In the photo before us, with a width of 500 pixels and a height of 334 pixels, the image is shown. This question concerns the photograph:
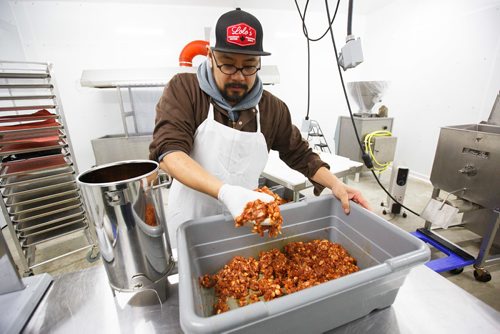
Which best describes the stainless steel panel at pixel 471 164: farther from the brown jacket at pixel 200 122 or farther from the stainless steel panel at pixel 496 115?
the brown jacket at pixel 200 122

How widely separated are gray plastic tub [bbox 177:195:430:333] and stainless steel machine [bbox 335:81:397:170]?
3130mm

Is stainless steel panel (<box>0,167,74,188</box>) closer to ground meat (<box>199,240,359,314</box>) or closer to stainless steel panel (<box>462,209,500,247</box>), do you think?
ground meat (<box>199,240,359,314</box>)

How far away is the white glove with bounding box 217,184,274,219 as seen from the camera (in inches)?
27.1

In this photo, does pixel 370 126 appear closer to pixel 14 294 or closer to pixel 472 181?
pixel 472 181

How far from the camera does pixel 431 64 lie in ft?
11.5

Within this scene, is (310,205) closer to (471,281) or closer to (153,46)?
(471,281)

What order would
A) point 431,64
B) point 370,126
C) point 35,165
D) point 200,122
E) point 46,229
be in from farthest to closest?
1. point 370,126
2. point 431,64
3. point 46,229
4. point 35,165
5. point 200,122

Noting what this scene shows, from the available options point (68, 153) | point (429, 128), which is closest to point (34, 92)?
point (68, 153)

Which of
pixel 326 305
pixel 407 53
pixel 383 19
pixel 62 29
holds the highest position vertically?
→ pixel 383 19

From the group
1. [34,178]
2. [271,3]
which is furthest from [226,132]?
[271,3]

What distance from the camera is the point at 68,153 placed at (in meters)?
1.92

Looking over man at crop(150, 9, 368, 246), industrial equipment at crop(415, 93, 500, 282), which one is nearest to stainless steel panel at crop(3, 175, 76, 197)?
man at crop(150, 9, 368, 246)

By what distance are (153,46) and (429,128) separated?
4594 mm

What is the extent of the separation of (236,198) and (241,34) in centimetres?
60
